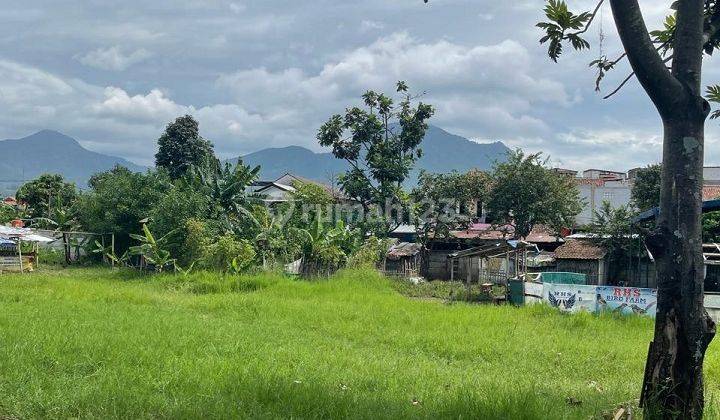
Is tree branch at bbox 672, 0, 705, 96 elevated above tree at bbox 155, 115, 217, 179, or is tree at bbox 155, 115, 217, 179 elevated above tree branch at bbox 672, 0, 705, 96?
tree at bbox 155, 115, 217, 179

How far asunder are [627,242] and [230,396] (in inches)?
862

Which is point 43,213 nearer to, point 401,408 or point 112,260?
point 112,260

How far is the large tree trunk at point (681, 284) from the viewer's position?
436 centimetres

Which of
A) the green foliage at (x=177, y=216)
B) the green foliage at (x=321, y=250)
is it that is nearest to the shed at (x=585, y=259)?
the green foliage at (x=321, y=250)

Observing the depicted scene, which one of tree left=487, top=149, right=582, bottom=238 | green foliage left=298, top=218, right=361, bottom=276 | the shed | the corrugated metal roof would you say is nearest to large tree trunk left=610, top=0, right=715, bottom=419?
green foliage left=298, top=218, right=361, bottom=276

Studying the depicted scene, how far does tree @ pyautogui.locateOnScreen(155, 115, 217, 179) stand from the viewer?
36156mm

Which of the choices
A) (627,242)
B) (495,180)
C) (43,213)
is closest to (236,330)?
(627,242)

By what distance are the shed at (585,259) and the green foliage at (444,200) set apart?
189 inches

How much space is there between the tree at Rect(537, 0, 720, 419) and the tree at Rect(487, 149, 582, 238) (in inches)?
911

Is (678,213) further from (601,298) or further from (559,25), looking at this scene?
(601,298)

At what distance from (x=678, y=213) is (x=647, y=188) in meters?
29.0

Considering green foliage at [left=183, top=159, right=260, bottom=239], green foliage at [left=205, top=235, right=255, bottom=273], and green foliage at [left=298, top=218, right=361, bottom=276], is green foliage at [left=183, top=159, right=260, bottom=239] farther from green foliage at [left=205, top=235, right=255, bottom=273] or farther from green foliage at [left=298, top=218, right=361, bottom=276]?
green foliage at [left=298, top=218, right=361, bottom=276]

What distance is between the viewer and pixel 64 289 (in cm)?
1577

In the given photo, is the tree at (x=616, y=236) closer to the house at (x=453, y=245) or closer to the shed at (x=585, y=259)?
the shed at (x=585, y=259)
